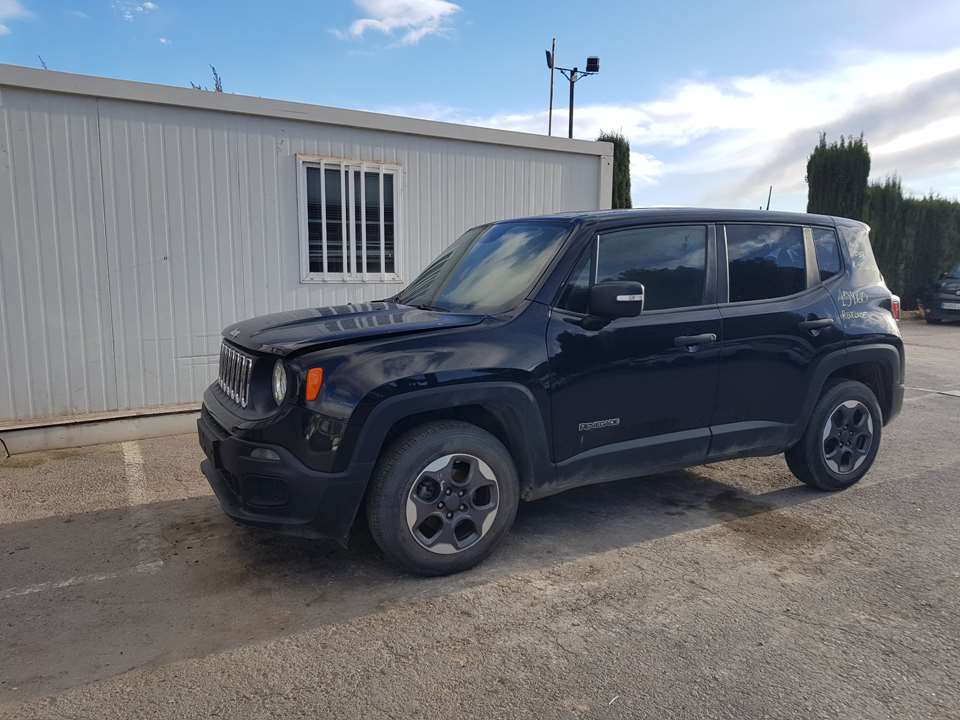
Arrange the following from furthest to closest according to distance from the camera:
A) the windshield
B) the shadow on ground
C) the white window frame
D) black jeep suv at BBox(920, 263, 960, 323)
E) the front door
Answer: black jeep suv at BBox(920, 263, 960, 323)
the white window frame
the windshield
the front door
the shadow on ground

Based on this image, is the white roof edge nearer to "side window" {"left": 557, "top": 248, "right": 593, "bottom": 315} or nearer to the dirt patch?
"side window" {"left": 557, "top": 248, "right": 593, "bottom": 315}

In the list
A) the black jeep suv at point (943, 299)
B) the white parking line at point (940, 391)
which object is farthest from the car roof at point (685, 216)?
the black jeep suv at point (943, 299)

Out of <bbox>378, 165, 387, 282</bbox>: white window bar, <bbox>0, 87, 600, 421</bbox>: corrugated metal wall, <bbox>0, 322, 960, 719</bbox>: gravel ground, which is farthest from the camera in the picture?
<bbox>378, 165, 387, 282</bbox>: white window bar

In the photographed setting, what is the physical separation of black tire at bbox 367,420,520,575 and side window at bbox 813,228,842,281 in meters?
2.64

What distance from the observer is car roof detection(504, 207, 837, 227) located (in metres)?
4.03

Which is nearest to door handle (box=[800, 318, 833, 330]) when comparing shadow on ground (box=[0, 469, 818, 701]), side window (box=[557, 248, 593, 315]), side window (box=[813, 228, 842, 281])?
side window (box=[813, 228, 842, 281])

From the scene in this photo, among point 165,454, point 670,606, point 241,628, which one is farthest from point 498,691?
point 165,454

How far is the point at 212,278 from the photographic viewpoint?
6.80 metres

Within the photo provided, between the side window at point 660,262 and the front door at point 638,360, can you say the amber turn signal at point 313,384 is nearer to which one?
the front door at point 638,360

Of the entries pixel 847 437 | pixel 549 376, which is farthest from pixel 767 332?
pixel 549 376

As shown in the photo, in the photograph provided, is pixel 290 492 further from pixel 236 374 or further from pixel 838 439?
pixel 838 439

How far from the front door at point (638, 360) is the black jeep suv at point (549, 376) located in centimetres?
1

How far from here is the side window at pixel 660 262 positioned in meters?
3.91

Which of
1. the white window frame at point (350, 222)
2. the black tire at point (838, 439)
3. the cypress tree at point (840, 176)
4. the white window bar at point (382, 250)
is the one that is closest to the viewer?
the black tire at point (838, 439)
